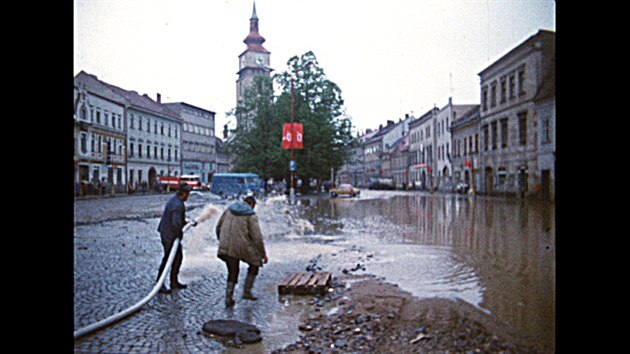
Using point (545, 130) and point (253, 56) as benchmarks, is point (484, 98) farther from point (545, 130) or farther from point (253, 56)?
point (253, 56)

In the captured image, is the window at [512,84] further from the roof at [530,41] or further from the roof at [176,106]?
the roof at [176,106]

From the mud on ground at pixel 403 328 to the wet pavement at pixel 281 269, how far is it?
237 mm

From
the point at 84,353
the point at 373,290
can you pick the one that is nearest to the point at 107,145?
the point at 84,353

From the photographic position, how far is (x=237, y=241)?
6277mm

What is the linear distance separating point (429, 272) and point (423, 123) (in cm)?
340

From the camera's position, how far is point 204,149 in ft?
30.1

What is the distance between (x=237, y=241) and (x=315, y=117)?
8222 millimetres

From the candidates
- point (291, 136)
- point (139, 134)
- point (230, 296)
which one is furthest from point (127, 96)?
point (291, 136)

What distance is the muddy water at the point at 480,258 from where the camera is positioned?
5.87m

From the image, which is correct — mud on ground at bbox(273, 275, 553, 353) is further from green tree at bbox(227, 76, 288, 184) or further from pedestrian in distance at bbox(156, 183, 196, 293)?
green tree at bbox(227, 76, 288, 184)

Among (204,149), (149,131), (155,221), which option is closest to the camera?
(149,131)

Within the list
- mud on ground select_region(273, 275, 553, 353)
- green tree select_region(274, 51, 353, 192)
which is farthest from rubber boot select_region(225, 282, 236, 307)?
green tree select_region(274, 51, 353, 192)
